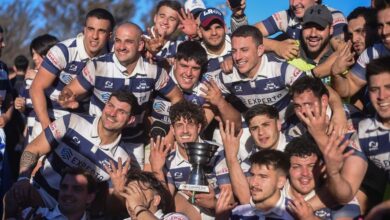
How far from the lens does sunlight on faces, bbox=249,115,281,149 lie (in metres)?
6.82

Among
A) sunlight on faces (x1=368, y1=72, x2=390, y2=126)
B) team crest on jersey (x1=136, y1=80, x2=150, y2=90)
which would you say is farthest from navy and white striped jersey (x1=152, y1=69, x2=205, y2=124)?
sunlight on faces (x1=368, y1=72, x2=390, y2=126)

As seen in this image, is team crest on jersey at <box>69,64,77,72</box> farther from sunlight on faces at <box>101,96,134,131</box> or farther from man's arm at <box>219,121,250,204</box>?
man's arm at <box>219,121,250,204</box>

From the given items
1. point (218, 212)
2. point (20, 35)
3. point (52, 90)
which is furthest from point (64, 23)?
point (218, 212)

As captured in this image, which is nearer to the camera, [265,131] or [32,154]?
[265,131]

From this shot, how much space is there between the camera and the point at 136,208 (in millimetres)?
5863

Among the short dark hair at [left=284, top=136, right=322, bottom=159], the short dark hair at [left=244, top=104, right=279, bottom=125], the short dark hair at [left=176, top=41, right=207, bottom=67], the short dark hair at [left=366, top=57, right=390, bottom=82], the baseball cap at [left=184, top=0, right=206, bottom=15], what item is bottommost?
the short dark hair at [left=284, top=136, right=322, bottom=159]

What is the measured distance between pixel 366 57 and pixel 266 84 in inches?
46.1

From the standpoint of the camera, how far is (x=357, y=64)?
715 cm

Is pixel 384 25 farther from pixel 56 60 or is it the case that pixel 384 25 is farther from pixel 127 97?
pixel 56 60

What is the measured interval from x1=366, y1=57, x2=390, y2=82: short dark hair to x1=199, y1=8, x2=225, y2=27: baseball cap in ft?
8.50

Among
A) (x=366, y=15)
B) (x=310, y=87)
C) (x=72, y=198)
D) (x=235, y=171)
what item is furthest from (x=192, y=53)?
(x=72, y=198)

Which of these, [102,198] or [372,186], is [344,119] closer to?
[372,186]

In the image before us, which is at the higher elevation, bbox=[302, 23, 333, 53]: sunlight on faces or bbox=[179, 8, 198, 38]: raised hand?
bbox=[179, 8, 198, 38]: raised hand

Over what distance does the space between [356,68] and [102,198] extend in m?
3.26
